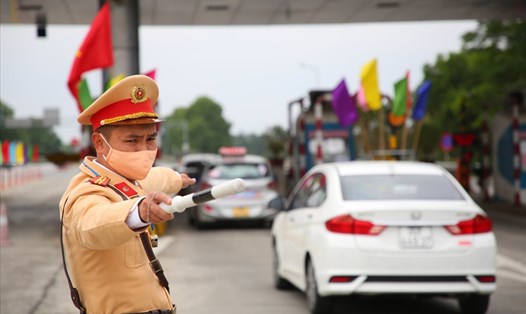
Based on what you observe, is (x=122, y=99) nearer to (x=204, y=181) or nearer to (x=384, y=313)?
(x=384, y=313)

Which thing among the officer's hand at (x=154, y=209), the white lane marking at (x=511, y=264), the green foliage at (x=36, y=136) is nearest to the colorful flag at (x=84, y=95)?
the white lane marking at (x=511, y=264)

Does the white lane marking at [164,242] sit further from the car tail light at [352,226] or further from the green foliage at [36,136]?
the green foliage at [36,136]

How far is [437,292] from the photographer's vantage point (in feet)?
25.7

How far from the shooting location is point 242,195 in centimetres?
1867

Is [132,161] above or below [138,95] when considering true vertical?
below

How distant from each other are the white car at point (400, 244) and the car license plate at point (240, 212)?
33.0 feet

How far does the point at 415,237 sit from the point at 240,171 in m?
11.6

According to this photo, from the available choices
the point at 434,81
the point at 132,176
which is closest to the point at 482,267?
the point at 132,176

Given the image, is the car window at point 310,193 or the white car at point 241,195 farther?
the white car at point 241,195

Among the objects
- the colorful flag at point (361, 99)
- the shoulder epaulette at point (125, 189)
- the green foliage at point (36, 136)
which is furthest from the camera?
the green foliage at point (36, 136)

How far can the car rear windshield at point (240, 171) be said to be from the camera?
19.2 metres

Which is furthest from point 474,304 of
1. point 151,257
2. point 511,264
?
point 151,257

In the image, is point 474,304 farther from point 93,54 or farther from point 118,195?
point 93,54

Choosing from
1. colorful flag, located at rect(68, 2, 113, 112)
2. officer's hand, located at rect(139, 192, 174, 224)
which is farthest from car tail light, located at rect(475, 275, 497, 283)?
colorful flag, located at rect(68, 2, 113, 112)
